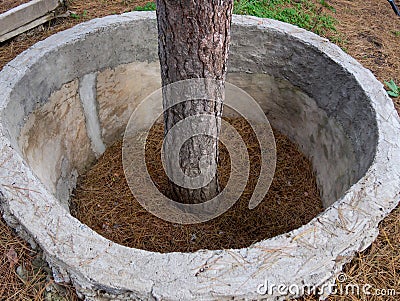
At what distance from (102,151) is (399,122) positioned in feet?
7.35

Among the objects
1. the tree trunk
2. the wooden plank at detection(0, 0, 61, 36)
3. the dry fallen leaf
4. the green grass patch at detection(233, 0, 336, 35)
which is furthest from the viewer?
the green grass patch at detection(233, 0, 336, 35)

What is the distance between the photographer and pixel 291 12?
3963mm

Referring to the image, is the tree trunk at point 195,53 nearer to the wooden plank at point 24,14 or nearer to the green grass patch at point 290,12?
the green grass patch at point 290,12

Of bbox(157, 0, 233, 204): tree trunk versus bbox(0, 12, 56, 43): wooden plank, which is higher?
bbox(157, 0, 233, 204): tree trunk

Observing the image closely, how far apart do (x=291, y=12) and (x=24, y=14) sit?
2.49 metres

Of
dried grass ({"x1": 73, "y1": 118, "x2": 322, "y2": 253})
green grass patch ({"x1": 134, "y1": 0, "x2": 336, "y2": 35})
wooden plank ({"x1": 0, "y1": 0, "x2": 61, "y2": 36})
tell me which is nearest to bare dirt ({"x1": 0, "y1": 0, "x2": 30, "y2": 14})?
wooden plank ({"x1": 0, "y1": 0, "x2": 61, "y2": 36})

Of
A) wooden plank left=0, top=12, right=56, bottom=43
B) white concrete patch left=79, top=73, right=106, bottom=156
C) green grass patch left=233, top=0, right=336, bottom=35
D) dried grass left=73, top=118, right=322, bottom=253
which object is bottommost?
dried grass left=73, top=118, right=322, bottom=253

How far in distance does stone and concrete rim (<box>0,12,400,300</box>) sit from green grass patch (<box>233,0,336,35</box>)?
7.02 feet

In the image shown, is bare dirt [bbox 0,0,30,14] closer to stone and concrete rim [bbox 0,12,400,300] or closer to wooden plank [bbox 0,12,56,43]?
wooden plank [bbox 0,12,56,43]

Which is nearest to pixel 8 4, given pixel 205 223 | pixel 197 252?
pixel 205 223

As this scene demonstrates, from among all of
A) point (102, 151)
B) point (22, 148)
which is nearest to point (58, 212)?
point (22, 148)

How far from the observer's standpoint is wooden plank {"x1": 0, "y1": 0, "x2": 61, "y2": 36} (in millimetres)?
3508

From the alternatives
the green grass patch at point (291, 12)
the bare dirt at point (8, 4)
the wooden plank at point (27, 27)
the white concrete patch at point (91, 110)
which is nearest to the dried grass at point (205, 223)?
the white concrete patch at point (91, 110)

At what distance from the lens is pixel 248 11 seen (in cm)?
385
